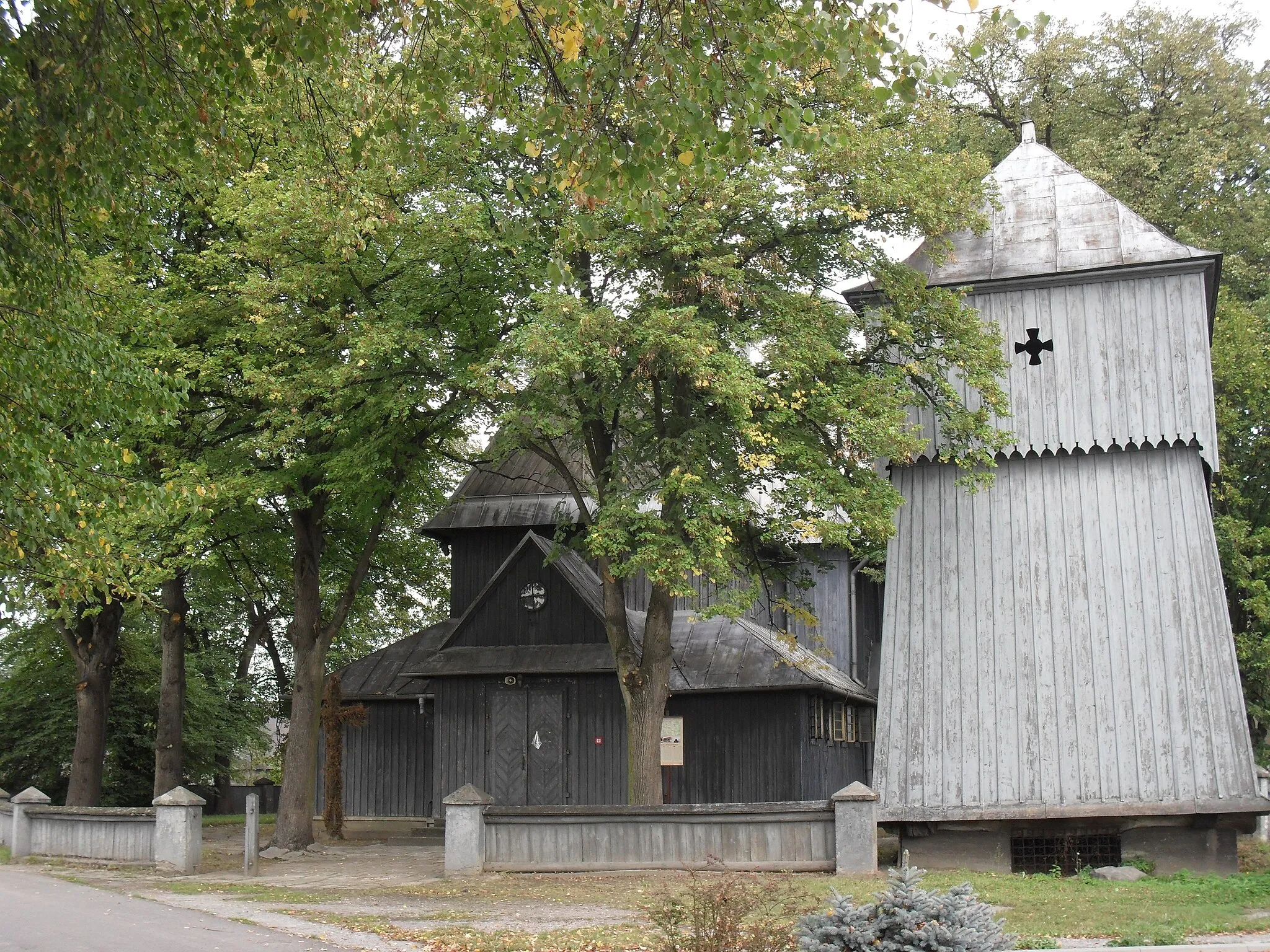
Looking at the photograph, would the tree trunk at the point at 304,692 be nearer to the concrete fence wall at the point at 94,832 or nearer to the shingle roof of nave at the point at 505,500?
the concrete fence wall at the point at 94,832

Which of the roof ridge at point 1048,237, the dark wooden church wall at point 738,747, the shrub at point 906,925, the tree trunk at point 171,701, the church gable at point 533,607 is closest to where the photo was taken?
the shrub at point 906,925

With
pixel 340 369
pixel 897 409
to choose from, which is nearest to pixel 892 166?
pixel 897 409

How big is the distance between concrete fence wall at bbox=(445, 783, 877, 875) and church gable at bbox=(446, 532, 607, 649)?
740 centimetres

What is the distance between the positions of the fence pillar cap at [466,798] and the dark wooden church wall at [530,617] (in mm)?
7413

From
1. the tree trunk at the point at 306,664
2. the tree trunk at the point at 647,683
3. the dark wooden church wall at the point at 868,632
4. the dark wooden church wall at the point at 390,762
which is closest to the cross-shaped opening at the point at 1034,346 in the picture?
the tree trunk at the point at 647,683

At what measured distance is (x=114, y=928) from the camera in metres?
12.6

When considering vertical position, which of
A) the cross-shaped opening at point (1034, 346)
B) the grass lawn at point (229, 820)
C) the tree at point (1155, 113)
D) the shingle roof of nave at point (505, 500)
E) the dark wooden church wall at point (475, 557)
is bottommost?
the grass lawn at point (229, 820)

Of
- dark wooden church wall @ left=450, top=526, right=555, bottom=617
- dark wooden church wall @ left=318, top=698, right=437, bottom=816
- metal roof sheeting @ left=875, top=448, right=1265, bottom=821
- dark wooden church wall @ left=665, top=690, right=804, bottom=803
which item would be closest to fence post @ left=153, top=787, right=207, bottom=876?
dark wooden church wall @ left=318, top=698, right=437, bottom=816

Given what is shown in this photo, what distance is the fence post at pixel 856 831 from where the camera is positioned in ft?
53.7

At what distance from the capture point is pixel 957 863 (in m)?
17.4

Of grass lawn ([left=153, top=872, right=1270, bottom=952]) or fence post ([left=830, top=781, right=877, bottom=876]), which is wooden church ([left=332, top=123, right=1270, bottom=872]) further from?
grass lawn ([left=153, top=872, right=1270, bottom=952])

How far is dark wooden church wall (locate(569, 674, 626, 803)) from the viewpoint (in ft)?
78.6

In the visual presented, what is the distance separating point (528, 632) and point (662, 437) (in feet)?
26.8

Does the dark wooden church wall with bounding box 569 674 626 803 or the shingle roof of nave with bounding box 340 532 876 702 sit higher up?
the shingle roof of nave with bounding box 340 532 876 702
